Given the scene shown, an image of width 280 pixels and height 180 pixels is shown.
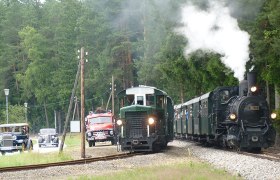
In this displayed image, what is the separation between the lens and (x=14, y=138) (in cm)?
3875

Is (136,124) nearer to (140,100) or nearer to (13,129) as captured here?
(140,100)

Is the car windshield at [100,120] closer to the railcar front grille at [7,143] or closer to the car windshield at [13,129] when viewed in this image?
the car windshield at [13,129]

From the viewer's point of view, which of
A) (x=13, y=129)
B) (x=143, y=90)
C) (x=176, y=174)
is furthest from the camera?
(x=13, y=129)

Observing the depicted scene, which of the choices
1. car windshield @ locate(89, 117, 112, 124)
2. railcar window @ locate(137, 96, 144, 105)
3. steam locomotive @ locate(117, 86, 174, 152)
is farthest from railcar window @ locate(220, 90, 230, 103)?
car windshield @ locate(89, 117, 112, 124)

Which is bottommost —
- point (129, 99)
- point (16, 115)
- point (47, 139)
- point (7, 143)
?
point (7, 143)

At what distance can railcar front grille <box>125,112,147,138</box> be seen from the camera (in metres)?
27.1

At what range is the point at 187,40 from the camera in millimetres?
43594

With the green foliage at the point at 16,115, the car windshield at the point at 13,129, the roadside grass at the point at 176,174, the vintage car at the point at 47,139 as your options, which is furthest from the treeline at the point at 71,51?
the roadside grass at the point at 176,174

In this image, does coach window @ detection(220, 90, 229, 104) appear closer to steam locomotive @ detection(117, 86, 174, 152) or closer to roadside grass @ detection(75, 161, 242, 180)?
steam locomotive @ detection(117, 86, 174, 152)

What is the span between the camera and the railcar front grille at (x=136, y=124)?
88.9 ft

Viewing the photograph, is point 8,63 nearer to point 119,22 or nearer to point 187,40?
point 119,22

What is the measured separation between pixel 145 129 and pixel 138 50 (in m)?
52.7

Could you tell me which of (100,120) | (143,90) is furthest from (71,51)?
(143,90)

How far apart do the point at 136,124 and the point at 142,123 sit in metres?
0.30
